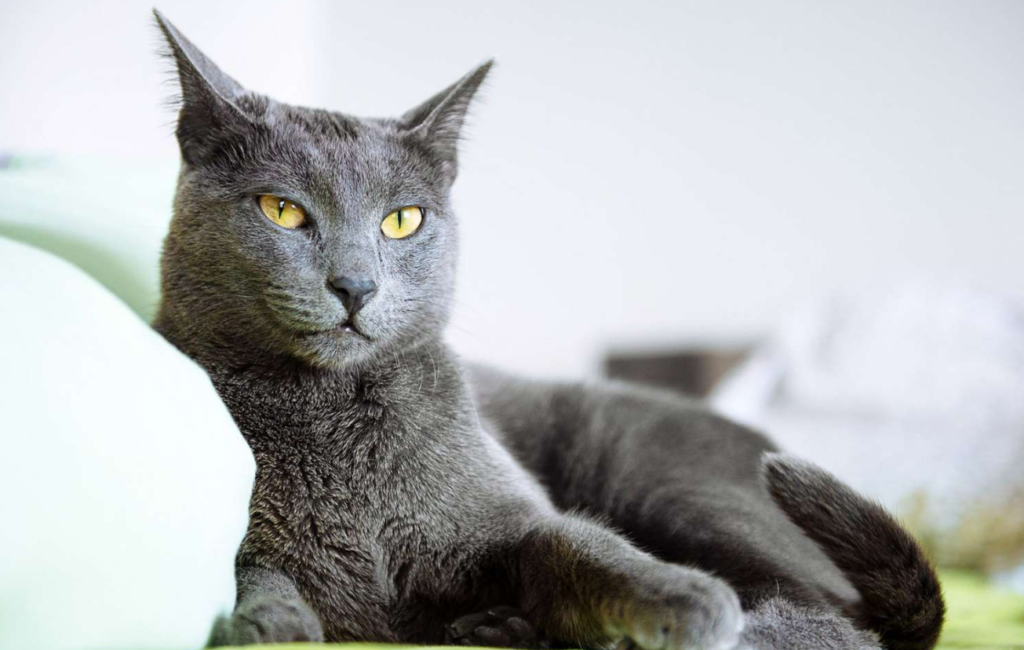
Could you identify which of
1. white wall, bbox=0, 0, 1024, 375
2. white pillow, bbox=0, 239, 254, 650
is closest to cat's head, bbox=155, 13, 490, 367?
white pillow, bbox=0, 239, 254, 650

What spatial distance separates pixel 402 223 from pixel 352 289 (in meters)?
0.16

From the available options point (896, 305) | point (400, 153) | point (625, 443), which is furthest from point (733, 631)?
point (896, 305)

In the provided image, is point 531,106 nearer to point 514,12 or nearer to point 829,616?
point 514,12

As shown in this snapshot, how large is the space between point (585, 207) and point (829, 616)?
3033mm

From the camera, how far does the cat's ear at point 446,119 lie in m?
1.05

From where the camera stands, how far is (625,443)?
1.28 metres

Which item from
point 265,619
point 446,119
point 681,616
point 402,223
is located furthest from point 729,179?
point 265,619

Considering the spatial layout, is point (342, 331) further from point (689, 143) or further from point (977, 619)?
point (689, 143)

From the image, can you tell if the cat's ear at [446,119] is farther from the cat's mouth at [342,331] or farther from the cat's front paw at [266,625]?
the cat's front paw at [266,625]

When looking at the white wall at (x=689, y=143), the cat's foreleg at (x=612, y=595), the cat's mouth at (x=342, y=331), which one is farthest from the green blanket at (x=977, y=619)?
the white wall at (x=689, y=143)

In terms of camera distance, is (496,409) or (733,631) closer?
(733,631)

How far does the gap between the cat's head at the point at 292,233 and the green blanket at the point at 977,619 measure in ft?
1.12

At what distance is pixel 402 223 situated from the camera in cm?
99

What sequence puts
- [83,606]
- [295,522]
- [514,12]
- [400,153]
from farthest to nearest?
[514,12], [400,153], [295,522], [83,606]
